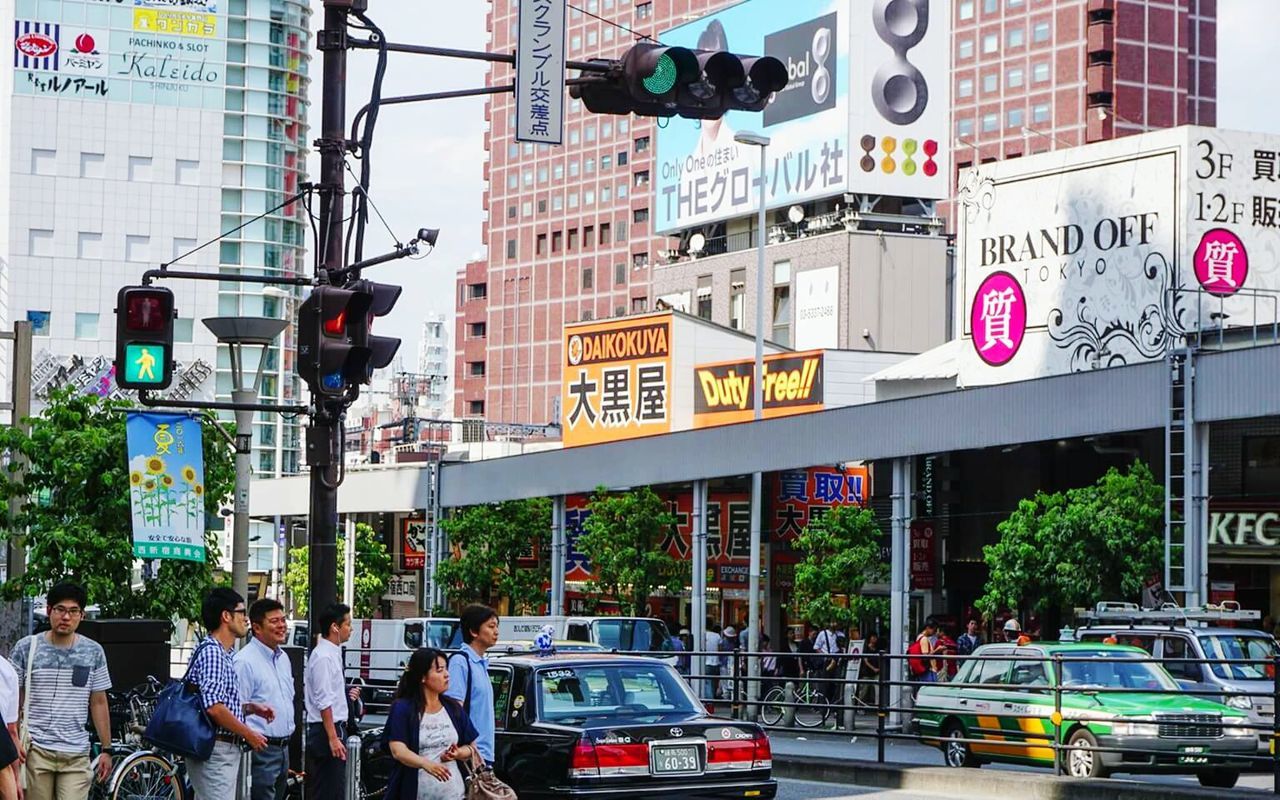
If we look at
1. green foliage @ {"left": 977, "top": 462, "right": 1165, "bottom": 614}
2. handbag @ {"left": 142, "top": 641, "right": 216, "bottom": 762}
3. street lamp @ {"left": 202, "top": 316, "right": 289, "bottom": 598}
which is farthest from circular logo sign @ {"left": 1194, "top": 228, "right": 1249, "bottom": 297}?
handbag @ {"left": 142, "top": 641, "right": 216, "bottom": 762}

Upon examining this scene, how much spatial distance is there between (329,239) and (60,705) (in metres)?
3.71

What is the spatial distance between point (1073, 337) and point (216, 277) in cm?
2831

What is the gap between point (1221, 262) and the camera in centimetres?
4041

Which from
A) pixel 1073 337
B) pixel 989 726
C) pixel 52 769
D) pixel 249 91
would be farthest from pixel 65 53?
pixel 52 769

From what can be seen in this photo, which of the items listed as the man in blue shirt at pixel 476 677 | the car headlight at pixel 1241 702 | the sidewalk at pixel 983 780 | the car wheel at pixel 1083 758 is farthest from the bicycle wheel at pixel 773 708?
the man in blue shirt at pixel 476 677

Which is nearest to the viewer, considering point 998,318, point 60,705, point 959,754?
point 60,705

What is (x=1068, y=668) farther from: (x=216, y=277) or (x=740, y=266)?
(x=740, y=266)

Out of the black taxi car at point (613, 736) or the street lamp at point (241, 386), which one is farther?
the street lamp at point (241, 386)

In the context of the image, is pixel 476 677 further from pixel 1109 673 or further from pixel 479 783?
pixel 1109 673

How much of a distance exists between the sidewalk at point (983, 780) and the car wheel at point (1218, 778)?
0.29 meters

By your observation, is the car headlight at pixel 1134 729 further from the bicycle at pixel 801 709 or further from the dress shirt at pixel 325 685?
the bicycle at pixel 801 709

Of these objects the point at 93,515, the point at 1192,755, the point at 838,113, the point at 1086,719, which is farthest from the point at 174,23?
the point at 1192,755

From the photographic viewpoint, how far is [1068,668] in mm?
23594

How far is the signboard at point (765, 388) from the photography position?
52.1 metres
